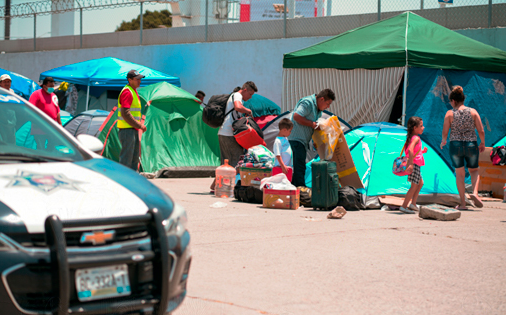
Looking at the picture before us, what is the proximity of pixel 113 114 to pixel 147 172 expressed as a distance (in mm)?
1471

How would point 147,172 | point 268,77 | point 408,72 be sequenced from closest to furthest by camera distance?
point 408,72 < point 147,172 < point 268,77

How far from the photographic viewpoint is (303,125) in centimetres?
907

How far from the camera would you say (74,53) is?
24484 millimetres

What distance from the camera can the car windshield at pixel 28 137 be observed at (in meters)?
3.81

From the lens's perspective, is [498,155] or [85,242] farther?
[498,155]

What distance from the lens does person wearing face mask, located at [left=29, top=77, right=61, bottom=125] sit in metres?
9.73

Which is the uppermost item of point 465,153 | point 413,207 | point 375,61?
point 375,61

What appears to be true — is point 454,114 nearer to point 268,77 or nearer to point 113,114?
point 113,114

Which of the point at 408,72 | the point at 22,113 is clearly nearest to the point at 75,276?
the point at 22,113

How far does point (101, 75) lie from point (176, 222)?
15.2m

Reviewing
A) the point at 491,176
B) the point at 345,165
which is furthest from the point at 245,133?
the point at 491,176

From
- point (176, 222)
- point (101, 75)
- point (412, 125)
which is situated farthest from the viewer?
point (101, 75)

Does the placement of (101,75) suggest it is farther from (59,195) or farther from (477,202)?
(59,195)

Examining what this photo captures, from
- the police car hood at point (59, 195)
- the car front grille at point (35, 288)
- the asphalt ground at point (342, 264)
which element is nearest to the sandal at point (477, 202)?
the asphalt ground at point (342, 264)
